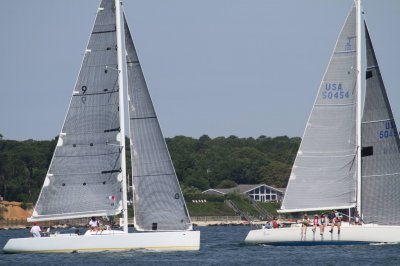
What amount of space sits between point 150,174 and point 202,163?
316ft

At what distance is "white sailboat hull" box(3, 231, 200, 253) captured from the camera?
4631 centimetres

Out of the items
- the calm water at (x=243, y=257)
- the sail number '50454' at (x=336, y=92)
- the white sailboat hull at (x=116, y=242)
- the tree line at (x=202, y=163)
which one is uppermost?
the tree line at (x=202, y=163)

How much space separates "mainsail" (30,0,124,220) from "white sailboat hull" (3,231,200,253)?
3.08ft

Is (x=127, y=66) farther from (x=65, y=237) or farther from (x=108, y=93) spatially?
(x=65, y=237)

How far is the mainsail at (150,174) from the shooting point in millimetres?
46844

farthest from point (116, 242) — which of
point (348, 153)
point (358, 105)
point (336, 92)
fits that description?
point (358, 105)

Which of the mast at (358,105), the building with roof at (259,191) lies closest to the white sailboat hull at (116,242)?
the mast at (358,105)

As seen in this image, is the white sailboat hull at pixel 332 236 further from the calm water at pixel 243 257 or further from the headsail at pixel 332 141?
the headsail at pixel 332 141

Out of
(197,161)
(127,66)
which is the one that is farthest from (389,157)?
(197,161)

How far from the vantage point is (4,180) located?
118375mm

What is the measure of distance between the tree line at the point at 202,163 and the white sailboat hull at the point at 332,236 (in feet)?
213

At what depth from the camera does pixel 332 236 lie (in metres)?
51.2

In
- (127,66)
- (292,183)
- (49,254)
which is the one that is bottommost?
(49,254)

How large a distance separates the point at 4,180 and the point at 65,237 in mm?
72918
